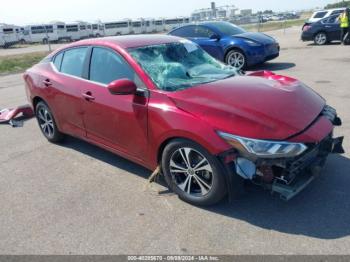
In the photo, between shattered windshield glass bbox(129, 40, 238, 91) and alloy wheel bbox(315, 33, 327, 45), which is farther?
alloy wheel bbox(315, 33, 327, 45)

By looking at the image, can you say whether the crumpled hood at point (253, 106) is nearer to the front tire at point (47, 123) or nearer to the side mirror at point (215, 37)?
the front tire at point (47, 123)

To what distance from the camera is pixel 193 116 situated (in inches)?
148

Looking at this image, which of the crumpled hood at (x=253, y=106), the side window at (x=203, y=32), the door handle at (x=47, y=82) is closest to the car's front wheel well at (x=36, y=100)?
the door handle at (x=47, y=82)

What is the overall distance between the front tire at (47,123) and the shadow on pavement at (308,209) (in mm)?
3123

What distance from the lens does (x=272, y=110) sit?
3750 millimetres

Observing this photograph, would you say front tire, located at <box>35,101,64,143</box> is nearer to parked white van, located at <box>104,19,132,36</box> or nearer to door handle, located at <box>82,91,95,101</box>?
door handle, located at <box>82,91,95,101</box>

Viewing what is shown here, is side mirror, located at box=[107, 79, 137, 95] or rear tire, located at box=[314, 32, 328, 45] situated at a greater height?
side mirror, located at box=[107, 79, 137, 95]

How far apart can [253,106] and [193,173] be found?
0.88 m

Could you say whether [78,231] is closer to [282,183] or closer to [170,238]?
[170,238]

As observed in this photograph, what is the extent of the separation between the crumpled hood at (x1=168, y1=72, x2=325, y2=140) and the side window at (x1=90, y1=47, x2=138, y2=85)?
77cm

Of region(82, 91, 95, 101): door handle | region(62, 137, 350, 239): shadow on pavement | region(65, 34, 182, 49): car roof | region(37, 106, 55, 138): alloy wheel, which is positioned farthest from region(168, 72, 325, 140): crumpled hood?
region(37, 106, 55, 138): alloy wheel

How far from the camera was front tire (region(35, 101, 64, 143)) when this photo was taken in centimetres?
599

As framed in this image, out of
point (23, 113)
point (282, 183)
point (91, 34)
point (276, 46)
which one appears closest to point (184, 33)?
point (276, 46)

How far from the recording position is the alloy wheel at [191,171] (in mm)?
3810
